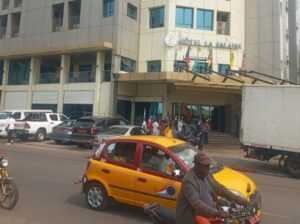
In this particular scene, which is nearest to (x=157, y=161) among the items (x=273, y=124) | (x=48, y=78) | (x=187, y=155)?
(x=187, y=155)

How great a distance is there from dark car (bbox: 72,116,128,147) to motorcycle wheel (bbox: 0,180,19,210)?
13085 millimetres

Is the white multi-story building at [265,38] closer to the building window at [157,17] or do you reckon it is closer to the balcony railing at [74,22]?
the building window at [157,17]

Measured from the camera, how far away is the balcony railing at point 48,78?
35.4 metres

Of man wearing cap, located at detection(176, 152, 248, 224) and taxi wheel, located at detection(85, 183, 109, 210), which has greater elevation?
man wearing cap, located at detection(176, 152, 248, 224)

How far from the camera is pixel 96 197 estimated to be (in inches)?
341

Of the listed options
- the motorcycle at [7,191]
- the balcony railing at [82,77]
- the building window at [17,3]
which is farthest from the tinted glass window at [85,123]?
the building window at [17,3]

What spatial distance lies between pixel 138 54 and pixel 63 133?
12.6 meters

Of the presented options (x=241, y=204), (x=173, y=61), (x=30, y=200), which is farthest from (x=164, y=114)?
(x=241, y=204)

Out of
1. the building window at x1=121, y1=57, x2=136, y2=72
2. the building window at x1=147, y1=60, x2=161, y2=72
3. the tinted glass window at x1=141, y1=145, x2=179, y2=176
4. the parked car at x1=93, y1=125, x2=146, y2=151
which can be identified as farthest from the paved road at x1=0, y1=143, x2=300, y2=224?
the building window at x1=147, y1=60, x2=161, y2=72

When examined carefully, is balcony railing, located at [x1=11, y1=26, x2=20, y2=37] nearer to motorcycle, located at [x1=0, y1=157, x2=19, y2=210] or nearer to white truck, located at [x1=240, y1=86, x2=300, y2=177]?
white truck, located at [x1=240, y1=86, x2=300, y2=177]

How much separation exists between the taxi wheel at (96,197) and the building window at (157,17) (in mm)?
26133

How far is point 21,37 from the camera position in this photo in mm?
38281

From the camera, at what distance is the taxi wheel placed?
854 cm

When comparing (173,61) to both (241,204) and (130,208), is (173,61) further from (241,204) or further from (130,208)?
(241,204)
